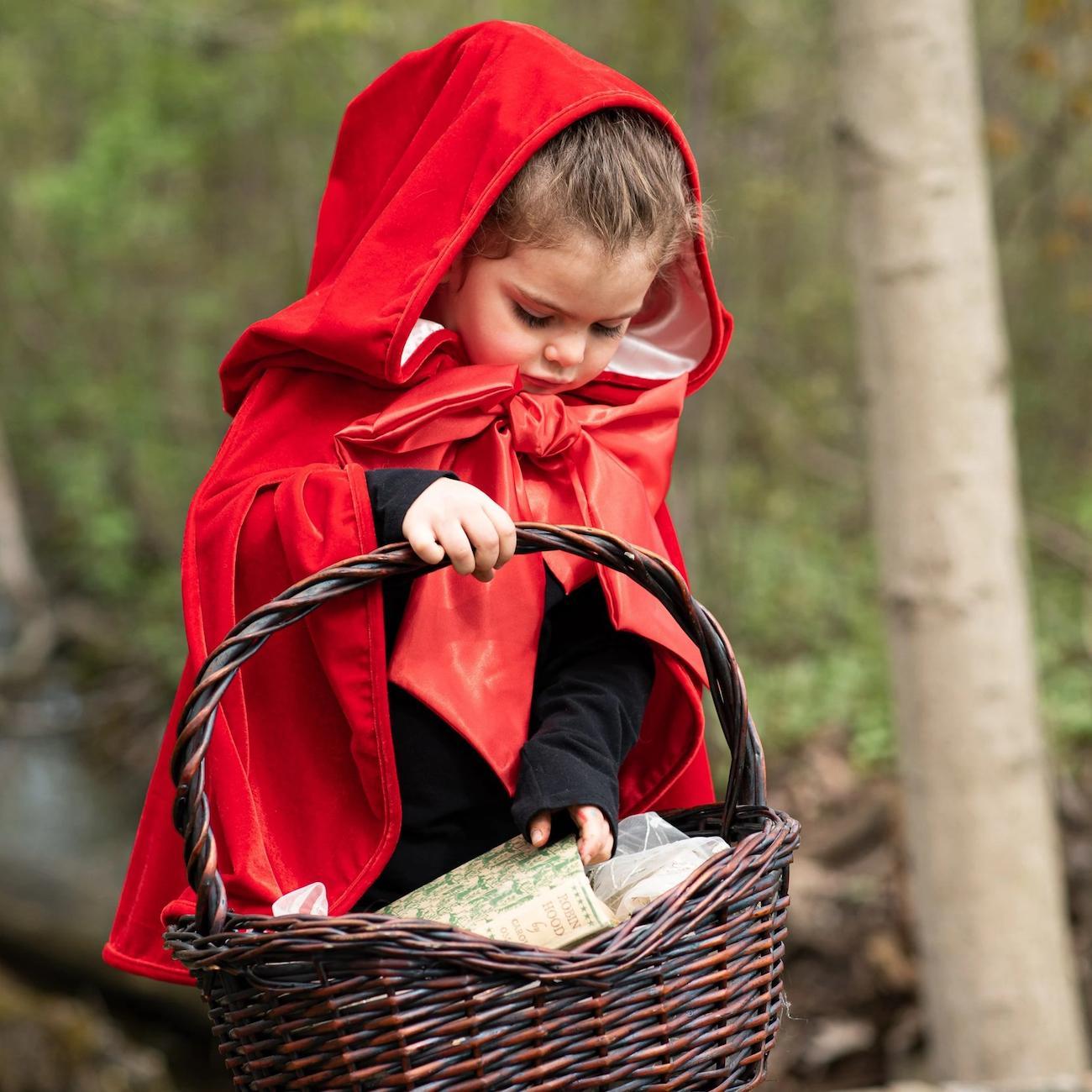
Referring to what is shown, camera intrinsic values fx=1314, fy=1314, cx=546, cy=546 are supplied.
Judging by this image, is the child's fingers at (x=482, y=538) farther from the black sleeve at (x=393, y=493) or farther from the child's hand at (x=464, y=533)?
the black sleeve at (x=393, y=493)

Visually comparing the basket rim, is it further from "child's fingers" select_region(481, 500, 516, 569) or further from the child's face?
the child's face

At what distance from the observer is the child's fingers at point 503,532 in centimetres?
153

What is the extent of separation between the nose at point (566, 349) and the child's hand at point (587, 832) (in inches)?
25.4

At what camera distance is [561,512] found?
6.26 ft

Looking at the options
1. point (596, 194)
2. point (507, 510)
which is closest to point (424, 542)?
point (507, 510)

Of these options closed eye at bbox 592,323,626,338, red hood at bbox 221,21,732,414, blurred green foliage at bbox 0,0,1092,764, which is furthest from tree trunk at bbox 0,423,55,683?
closed eye at bbox 592,323,626,338

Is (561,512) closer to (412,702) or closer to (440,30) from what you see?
(412,702)

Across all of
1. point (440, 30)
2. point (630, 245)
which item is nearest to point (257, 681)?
point (630, 245)

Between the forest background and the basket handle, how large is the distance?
392 cm

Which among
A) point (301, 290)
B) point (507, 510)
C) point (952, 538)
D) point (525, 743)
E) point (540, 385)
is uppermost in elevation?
point (301, 290)

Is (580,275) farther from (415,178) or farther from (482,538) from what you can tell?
(482,538)

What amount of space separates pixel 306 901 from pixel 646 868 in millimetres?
428

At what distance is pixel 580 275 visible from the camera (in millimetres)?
1774

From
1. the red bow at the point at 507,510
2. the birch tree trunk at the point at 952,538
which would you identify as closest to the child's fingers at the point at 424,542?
the red bow at the point at 507,510
